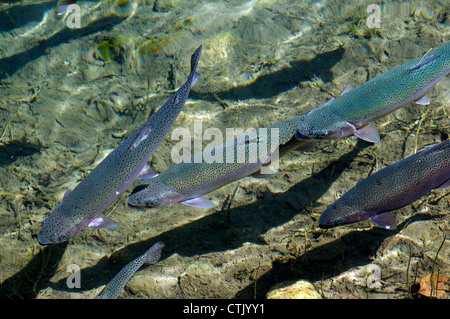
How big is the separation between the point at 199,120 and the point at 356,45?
11.7ft

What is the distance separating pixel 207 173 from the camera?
3594mm

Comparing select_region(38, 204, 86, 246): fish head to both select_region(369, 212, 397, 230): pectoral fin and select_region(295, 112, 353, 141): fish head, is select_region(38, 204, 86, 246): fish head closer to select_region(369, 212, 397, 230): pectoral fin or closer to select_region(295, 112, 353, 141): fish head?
select_region(295, 112, 353, 141): fish head

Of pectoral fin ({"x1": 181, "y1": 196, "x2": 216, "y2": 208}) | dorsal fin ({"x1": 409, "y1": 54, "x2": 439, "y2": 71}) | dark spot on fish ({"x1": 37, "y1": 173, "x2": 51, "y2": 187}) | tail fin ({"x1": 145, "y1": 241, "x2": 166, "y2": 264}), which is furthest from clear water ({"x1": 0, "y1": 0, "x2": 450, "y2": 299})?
dorsal fin ({"x1": 409, "y1": 54, "x2": 439, "y2": 71})

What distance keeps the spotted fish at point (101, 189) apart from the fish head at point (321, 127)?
1574 millimetres

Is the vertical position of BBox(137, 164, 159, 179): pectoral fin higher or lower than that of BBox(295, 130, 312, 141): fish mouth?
lower

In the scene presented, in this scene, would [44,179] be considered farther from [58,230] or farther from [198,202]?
[198,202]

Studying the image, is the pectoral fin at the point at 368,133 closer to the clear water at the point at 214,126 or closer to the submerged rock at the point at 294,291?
the clear water at the point at 214,126

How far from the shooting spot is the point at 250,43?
6.83 m

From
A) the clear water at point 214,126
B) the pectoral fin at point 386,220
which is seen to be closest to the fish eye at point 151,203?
the clear water at point 214,126

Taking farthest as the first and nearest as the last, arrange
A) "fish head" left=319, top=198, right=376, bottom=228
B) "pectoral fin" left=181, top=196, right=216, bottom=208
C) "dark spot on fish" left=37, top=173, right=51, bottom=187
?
1. "dark spot on fish" left=37, top=173, right=51, bottom=187
2. "pectoral fin" left=181, top=196, right=216, bottom=208
3. "fish head" left=319, top=198, right=376, bottom=228

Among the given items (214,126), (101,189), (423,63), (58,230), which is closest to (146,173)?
(101,189)

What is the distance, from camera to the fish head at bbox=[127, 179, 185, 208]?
11.8ft

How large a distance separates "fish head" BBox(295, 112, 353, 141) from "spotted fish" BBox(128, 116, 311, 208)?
0.17m

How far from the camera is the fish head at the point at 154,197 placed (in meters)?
3.58
